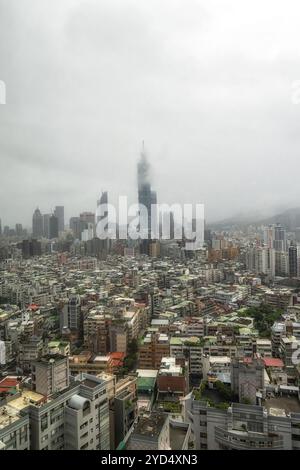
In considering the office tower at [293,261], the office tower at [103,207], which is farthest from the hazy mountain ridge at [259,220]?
the office tower at [103,207]

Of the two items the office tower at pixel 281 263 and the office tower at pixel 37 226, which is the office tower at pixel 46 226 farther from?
the office tower at pixel 281 263

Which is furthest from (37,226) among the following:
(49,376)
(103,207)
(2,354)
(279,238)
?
(49,376)

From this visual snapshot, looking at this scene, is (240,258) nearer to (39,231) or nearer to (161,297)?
(161,297)

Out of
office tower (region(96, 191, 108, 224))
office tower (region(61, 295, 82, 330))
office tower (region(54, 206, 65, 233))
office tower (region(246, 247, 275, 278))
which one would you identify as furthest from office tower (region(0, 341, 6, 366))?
office tower (region(246, 247, 275, 278))

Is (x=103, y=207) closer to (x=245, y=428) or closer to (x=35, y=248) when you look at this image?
(x=35, y=248)

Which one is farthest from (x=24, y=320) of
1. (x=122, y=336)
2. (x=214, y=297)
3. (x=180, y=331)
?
(x=214, y=297)

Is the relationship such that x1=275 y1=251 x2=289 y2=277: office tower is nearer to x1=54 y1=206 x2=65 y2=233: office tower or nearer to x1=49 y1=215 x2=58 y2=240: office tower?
x1=54 y1=206 x2=65 y2=233: office tower
